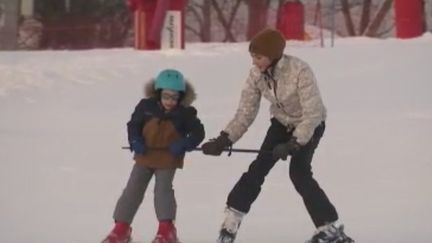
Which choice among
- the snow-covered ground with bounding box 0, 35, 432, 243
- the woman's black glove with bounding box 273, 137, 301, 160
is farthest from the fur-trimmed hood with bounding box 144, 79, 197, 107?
the snow-covered ground with bounding box 0, 35, 432, 243

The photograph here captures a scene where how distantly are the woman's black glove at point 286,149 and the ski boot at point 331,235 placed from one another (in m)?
0.47

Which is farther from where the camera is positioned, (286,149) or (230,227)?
(230,227)

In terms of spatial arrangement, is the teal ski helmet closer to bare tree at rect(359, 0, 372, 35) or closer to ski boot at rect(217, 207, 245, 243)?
ski boot at rect(217, 207, 245, 243)

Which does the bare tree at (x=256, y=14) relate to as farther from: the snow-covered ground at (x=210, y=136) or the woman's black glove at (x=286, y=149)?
the woman's black glove at (x=286, y=149)

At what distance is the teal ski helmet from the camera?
5273 mm

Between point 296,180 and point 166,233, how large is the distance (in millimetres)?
770

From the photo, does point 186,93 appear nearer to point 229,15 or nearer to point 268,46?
point 268,46

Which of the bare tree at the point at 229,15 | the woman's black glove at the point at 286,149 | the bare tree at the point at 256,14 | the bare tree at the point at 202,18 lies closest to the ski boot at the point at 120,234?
the woman's black glove at the point at 286,149

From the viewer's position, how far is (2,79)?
1504cm

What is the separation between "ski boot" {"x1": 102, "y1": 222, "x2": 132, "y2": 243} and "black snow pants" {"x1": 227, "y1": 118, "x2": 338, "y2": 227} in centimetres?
59

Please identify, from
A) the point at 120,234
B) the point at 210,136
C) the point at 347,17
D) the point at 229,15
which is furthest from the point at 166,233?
the point at 347,17

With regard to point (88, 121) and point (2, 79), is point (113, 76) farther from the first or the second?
point (88, 121)

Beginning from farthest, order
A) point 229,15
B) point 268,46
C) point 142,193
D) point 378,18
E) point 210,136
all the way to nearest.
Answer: point 229,15, point 378,18, point 210,136, point 142,193, point 268,46

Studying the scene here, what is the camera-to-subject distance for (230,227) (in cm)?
526
